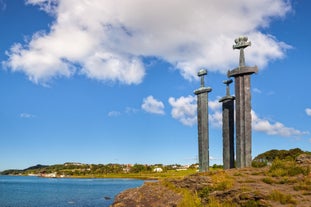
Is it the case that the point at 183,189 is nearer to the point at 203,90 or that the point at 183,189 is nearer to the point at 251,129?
the point at 251,129

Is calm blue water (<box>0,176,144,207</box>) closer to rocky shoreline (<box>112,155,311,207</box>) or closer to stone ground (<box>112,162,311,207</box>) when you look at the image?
stone ground (<box>112,162,311,207</box>)

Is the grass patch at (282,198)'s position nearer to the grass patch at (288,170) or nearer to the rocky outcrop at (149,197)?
the grass patch at (288,170)

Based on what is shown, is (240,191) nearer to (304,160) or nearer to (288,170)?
(288,170)

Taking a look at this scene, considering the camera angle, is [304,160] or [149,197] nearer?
[149,197]

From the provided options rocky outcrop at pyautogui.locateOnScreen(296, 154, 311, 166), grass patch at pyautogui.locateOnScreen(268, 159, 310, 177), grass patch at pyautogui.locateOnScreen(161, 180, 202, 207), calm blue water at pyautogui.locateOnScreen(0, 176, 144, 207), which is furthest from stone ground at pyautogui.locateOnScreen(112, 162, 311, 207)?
calm blue water at pyautogui.locateOnScreen(0, 176, 144, 207)

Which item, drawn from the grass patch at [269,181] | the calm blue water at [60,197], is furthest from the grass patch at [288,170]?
the calm blue water at [60,197]

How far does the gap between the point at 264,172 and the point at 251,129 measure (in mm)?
6124

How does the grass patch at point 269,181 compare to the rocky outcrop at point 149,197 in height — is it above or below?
above

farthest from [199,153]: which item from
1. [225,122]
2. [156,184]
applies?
[156,184]

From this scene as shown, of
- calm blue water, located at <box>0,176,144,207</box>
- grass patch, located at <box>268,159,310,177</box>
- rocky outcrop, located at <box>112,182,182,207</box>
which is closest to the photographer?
rocky outcrop, located at <box>112,182,182,207</box>

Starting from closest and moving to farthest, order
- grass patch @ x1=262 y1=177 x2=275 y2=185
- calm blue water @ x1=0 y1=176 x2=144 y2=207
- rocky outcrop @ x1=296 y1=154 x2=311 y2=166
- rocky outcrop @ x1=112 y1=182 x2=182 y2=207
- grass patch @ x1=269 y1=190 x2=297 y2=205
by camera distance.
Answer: grass patch @ x1=269 y1=190 x2=297 y2=205
grass patch @ x1=262 y1=177 x2=275 y2=185
rocky outcrop @ x1=112 y1=182 x2=182 y2=207
rocky outcrop @ x1=296 y1=154 x2=311 y2=166
calm blue water @ x1=0 y1=176 x2=144 y2=207

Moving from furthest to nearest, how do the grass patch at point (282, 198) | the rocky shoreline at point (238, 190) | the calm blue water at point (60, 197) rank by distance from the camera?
1. the calm blue water at point (60, 197)
2. the rocky shoreline at point (238, 190)
3. the grass patch at point (282, 198)

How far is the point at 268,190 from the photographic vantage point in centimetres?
1453

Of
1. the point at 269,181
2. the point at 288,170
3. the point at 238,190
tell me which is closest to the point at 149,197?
the point at 238,190
